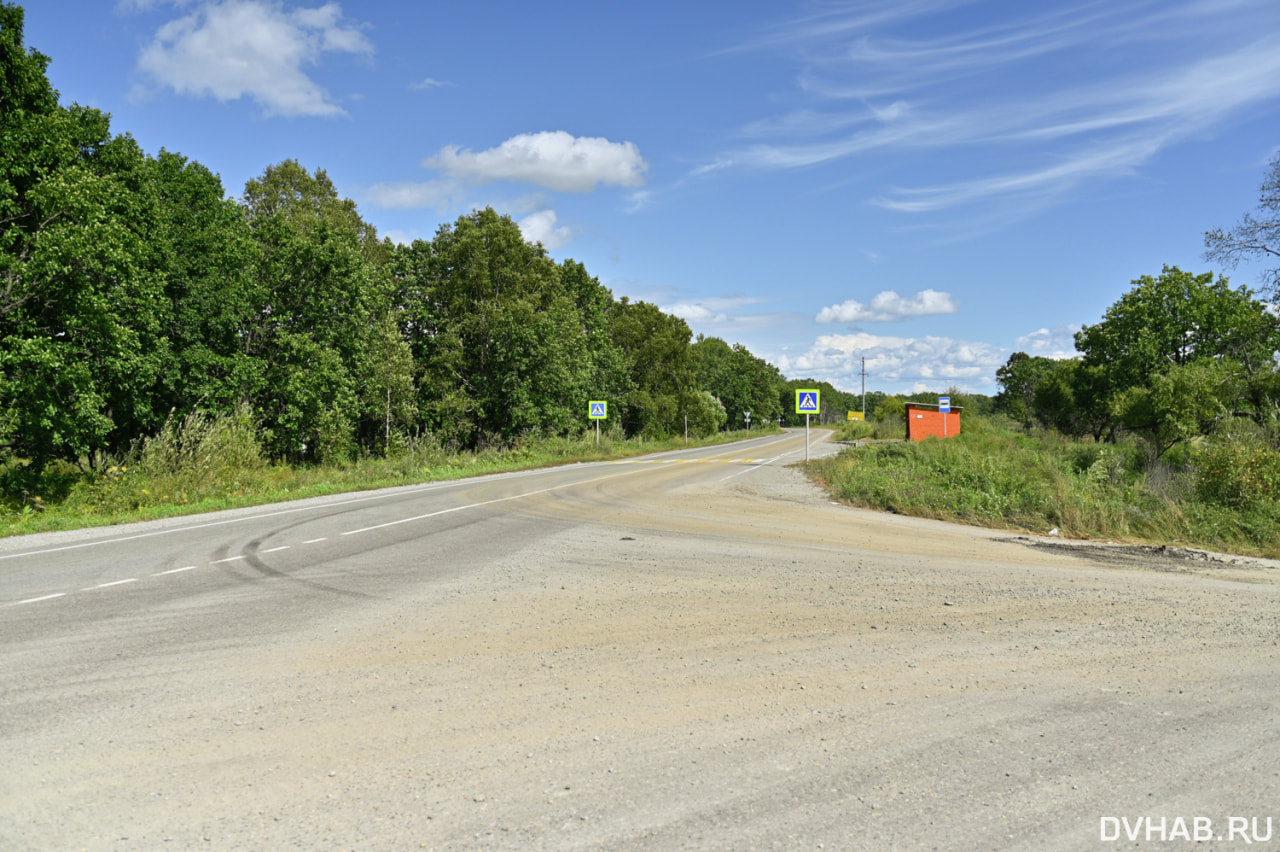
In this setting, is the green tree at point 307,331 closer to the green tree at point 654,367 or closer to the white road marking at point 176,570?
the white road marking at point 176,570

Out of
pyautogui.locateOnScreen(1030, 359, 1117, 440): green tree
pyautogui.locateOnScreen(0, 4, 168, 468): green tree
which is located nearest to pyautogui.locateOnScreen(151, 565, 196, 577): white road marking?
pyautogui.locateOnScreen(0, 4, 168, 468): green tree

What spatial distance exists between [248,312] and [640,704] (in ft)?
94.5

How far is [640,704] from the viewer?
179 inches

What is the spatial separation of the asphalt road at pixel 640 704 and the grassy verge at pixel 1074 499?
2296 mm

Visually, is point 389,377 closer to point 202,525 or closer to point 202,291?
point 202,291

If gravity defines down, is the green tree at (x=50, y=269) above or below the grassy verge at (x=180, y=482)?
above

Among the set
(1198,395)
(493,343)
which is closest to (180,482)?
(493,343)

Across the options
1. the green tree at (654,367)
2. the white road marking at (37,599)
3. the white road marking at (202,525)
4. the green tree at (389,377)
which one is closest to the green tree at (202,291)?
the green tree at (389,377)

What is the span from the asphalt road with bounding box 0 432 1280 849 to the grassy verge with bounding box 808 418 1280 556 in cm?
230

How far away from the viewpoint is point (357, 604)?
23.8 feet

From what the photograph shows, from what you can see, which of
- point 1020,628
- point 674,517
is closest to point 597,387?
point 674,517

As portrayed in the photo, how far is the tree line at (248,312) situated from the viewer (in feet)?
59.6

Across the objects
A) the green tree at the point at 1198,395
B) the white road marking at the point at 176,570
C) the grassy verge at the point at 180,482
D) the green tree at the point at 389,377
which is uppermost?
the green tree at the point at 389,377

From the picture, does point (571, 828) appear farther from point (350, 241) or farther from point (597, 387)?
point (597, 387)
